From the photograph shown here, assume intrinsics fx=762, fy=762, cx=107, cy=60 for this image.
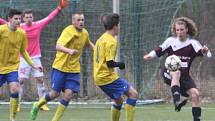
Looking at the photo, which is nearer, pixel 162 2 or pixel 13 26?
pixel 13 26

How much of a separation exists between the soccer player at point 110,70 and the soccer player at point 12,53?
156 centimetres

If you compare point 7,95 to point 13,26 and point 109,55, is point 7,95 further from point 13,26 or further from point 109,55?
point 109,55

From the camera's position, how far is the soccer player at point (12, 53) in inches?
467

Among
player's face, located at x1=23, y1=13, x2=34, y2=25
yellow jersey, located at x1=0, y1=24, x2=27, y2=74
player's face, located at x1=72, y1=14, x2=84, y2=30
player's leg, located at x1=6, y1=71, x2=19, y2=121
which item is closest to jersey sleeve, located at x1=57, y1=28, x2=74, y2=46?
player's face, located at x1=72, y1=14, x2=84, y2=30

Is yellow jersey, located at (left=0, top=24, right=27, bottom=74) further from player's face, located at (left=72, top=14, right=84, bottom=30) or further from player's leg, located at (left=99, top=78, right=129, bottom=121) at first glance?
player's leg, located at (left=99, top=78, right=129, bottom=121)

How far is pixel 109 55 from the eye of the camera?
10633 millimetres

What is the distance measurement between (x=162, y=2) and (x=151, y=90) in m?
2.04

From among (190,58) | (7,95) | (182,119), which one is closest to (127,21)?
(7,95)

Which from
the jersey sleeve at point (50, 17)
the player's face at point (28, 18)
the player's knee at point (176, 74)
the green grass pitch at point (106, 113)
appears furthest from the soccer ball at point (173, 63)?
the player's face at point (28, 18)

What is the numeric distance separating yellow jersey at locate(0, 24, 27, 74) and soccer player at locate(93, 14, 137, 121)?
1.69m

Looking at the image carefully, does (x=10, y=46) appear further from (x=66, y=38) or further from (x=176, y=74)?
(x=176, y=74)

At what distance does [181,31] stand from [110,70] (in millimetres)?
1248

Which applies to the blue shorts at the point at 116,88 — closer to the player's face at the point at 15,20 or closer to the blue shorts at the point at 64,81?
the blue shorts at the point at 64,81

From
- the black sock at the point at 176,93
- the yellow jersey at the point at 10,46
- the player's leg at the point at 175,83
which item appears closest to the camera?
the black sock at the point at 176,93
